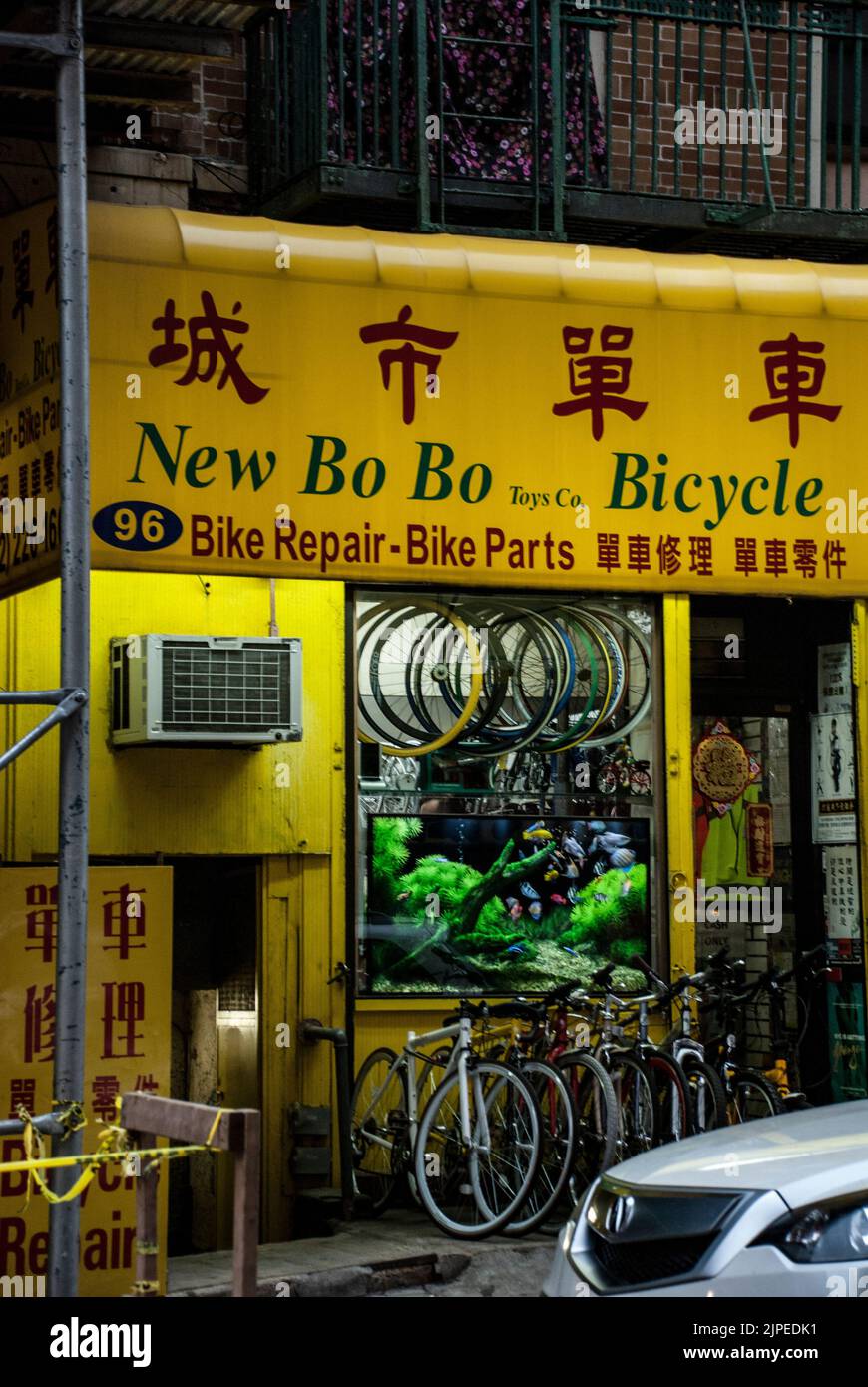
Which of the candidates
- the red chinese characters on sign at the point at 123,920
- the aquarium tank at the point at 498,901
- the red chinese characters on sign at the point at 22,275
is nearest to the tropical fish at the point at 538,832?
the aquarium tank at the point at 498,901

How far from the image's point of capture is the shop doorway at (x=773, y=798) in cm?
1305

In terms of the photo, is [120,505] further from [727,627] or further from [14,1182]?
[727,627]

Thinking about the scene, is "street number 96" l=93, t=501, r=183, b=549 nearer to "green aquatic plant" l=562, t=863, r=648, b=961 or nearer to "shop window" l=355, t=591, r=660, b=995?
"shop window" l=355, t=591, r=660, b=995

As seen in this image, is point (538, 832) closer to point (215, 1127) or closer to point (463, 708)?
→ point (463, 708)

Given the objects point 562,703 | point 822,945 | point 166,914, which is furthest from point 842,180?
point 166,914

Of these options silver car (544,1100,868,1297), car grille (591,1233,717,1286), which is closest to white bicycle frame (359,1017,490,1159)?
silver car (544,1100,868,1297)

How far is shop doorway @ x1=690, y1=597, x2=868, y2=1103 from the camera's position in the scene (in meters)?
13.0

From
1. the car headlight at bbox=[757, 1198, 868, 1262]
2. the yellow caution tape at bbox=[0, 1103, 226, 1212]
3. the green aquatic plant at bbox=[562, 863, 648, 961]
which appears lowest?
the car headlight at bbox=[757, 1198, 868, 1262]

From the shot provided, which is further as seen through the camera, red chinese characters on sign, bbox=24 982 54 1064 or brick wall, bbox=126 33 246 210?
brick wall, bbox=126 33 246 210

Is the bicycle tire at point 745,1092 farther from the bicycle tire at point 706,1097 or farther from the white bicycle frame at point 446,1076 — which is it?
the white bicycle frame at point 446,1076

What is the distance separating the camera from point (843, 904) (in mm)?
12875

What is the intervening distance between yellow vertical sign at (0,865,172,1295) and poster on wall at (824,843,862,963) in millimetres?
5550

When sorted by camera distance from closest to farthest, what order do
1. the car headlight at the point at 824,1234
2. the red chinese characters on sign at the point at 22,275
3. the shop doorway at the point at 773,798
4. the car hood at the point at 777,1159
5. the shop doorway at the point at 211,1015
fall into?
the car headlight at the point at 824,1234
the car hood at the point at 777,1159
the red chinese characters on sign at the point at 22,275
the shop doorway at the point at 211,1015
the shop doorway at the point at 773,798

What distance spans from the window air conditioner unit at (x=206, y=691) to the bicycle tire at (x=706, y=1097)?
9.69 feet
